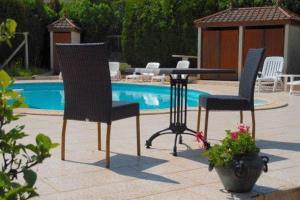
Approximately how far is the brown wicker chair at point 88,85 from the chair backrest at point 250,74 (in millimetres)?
1507

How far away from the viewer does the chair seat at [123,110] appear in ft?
12.9

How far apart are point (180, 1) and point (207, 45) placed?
2.64 meters

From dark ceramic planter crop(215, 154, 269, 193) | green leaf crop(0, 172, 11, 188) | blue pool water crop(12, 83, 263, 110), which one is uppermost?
green leaf crop(0, 172, 11, 188)

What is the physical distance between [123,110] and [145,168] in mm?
583

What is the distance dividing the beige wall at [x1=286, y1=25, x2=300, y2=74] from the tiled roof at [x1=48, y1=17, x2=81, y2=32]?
29.9 feet

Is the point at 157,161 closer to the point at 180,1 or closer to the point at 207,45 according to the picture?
the point at 207,45

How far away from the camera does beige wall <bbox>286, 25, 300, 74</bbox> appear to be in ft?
47.5

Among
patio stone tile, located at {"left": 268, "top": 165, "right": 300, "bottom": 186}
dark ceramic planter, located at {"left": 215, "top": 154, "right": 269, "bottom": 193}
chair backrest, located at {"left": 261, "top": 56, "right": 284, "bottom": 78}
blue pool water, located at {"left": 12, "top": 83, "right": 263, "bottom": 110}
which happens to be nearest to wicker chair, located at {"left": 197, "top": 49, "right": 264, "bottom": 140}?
patio stone tile, located at {"left": 268, "top": 165, "right": 300, "bottom": 186}

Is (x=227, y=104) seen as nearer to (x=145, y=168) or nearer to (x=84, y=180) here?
(x=145, y=168)

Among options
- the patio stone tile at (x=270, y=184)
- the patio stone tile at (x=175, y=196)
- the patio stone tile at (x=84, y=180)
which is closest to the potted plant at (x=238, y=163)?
the patio stone tile at (x=270, y=184)

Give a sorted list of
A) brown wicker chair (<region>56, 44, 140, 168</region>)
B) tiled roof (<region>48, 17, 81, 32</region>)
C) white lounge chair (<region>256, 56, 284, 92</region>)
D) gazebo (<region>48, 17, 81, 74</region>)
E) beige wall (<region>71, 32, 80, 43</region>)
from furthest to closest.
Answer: beige wall (<region>71, 32, 80, 43</region>) < gazebo (<region>48, 17, 81, 74</region>) < tiled roof (<region>48, 17, 81, 32</region>) < white lounge chair (<region>256, 56, 284, 92</region>) < brown wicker chair (<region>56, 44, 140, 168</region>)

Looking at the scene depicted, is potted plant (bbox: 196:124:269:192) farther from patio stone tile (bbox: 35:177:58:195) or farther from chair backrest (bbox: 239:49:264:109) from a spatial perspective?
chair backrest (bbox: 239:49:264:109)

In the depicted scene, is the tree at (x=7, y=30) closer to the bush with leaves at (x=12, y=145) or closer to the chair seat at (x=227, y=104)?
the bush with leaves at (x=12, y=145)

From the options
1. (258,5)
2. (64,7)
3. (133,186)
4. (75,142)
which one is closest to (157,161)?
(133,186)
